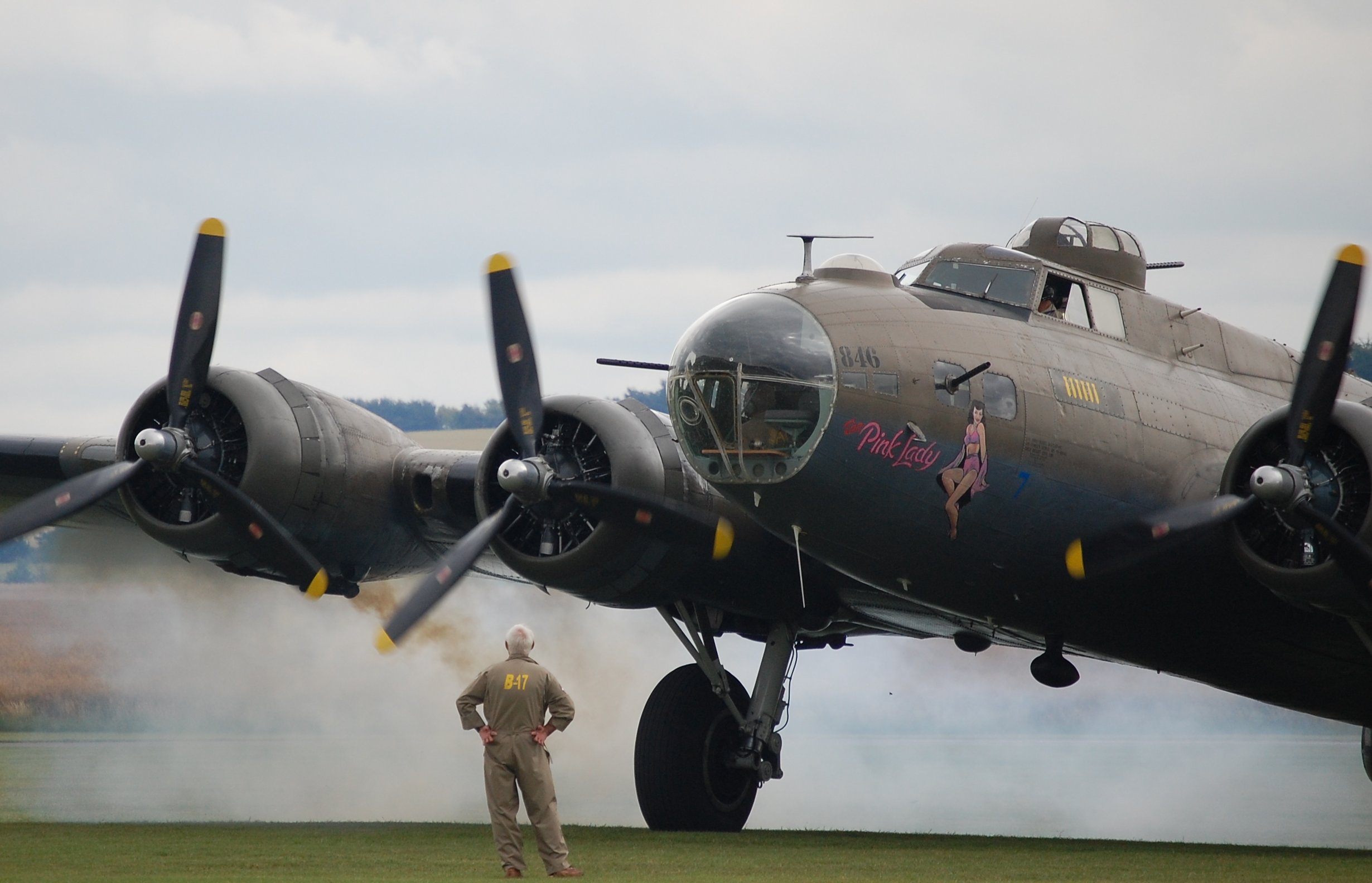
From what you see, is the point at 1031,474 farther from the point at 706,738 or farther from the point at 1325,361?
the point at 706,738

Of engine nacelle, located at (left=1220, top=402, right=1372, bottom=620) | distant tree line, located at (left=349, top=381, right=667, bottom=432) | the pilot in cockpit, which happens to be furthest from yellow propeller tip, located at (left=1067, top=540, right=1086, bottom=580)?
distant tree line, located at (left=349, top=381, right=667, bottom=432)

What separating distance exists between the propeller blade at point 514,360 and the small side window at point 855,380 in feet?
10.8

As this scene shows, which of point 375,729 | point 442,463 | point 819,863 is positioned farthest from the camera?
point 375,729

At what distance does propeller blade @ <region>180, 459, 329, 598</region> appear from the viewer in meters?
13.9

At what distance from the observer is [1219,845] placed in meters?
14.5

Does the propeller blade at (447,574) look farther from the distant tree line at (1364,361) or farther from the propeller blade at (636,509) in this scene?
the distant tree line at (1364,361)

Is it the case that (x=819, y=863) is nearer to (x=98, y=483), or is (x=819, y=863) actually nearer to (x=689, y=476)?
(x=689, y=476)

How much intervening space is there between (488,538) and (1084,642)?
509 centimetres

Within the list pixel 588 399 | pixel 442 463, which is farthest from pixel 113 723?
pixel 588 399

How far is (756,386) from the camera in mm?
11391

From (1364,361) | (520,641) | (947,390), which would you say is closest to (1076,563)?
(947,390)

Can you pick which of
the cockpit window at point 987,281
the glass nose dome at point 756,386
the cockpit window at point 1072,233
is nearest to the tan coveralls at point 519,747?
the glass nose dome at point 756,386

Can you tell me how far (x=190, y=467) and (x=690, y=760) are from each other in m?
5.38

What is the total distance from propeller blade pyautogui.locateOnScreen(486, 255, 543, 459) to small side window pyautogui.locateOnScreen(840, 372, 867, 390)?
3.28 meters
